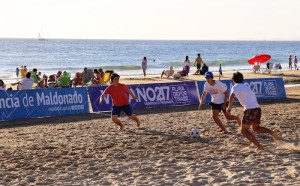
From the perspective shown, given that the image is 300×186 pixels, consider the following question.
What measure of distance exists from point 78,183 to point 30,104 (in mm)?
9294

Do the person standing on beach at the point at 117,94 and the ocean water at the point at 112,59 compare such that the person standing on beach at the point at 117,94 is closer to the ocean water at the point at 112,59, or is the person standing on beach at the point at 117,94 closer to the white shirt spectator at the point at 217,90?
the white shirt spectator at the point at 217,90

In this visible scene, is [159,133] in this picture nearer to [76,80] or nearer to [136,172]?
[136,172]

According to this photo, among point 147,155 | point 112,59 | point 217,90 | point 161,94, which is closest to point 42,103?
point 161,94

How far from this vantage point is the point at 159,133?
41.1ft

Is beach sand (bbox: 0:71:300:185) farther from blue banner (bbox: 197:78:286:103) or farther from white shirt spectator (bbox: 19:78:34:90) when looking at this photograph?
blue banner (bbox: 197:78:286:103)

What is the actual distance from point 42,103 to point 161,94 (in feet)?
14.3

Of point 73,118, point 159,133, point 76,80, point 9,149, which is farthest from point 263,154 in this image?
point 76,80

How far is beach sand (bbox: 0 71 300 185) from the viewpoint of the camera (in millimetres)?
8367

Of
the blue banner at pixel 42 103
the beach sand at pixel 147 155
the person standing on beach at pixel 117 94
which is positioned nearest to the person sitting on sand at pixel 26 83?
the blue banner at pixel 42 103

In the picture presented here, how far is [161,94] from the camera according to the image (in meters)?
19.6

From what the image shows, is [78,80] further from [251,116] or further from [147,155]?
[251,116]

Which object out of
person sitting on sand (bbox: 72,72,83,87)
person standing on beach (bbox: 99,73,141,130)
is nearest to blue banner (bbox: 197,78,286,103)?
person sitting on sand (bbox: 72,72,83,87)

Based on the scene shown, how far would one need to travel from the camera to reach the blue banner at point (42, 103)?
1667 cm

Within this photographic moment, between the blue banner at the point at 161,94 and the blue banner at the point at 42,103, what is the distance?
614 mm
